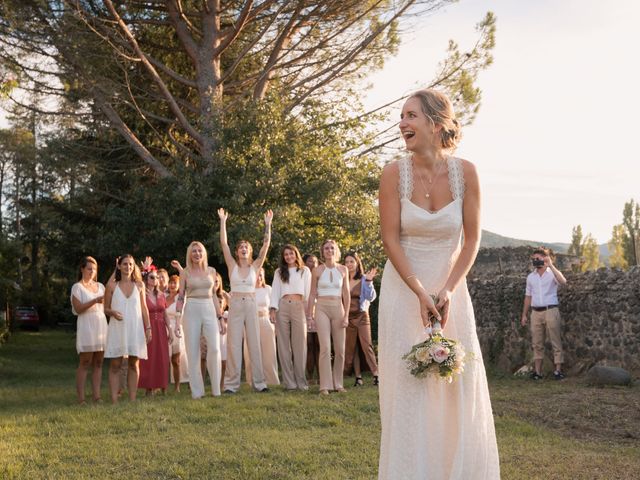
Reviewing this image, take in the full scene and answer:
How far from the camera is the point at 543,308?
543 inches

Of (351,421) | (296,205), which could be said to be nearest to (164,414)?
(351,421)

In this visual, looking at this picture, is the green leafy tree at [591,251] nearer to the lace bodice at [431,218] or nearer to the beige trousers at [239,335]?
the beige trousers at [239,335]

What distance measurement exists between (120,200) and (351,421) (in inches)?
615

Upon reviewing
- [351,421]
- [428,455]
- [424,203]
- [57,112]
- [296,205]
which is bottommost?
[351,421]

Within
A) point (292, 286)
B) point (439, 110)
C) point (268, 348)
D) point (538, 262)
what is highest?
point (439, 110)

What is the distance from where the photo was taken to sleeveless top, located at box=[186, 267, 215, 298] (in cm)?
1145

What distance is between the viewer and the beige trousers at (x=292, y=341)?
1223 centimetres

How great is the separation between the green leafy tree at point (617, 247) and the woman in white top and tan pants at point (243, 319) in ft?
154

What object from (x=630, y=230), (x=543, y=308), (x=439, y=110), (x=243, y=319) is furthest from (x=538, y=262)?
(x=630, y=230)

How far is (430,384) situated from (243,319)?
334 inches

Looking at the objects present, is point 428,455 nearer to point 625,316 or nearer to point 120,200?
point 625,316

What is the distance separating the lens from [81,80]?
61.5 ft

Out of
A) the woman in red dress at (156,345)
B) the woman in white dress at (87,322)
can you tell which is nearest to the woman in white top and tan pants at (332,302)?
the woman in red dress at (156,345)

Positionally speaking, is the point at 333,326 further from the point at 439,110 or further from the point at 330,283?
the point at 439,110
